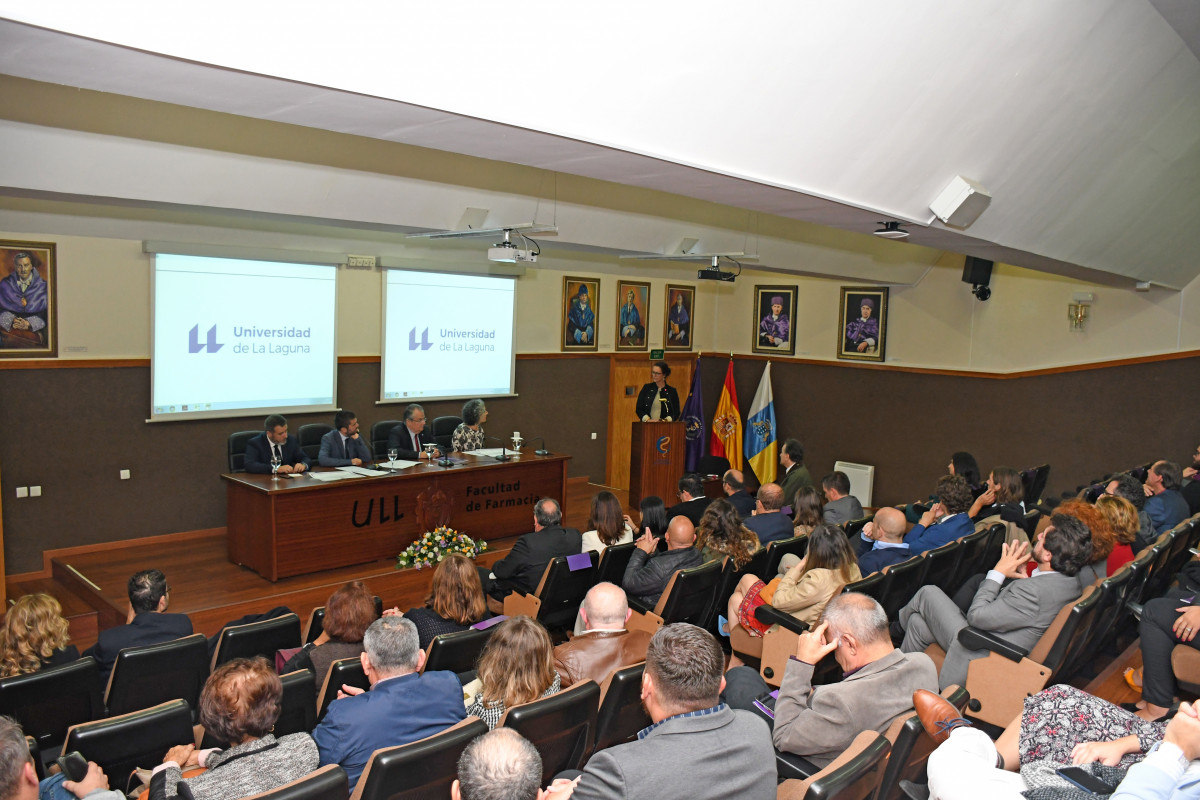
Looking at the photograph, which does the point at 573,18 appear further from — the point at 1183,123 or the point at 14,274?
the point at 14,274

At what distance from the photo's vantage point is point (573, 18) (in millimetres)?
2564

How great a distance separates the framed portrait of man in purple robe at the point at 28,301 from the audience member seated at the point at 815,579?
246 inches

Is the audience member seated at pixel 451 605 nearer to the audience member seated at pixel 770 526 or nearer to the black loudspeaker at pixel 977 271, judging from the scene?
the audience member seated at pixel 770 526

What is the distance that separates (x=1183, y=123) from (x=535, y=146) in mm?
4339

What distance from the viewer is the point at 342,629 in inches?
135

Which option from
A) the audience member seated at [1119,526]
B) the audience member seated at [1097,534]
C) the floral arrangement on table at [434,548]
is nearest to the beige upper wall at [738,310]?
the floral arrangement on table at [434,548]

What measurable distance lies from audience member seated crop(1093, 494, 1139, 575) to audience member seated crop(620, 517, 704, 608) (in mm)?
2287

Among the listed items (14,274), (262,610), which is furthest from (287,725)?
(14,274)

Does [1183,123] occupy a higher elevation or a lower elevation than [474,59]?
higher

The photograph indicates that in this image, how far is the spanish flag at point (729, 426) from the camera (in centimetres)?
1205

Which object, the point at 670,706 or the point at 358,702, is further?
the point at 358,702

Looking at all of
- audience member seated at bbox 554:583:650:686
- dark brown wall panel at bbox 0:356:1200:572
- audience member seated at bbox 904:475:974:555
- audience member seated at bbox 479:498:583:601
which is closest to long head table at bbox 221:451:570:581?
dark brown wall panel at bbox 0:356:1200:572

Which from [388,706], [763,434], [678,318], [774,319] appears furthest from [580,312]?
[388,706]

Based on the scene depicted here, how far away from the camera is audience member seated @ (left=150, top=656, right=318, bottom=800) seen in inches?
88.1
